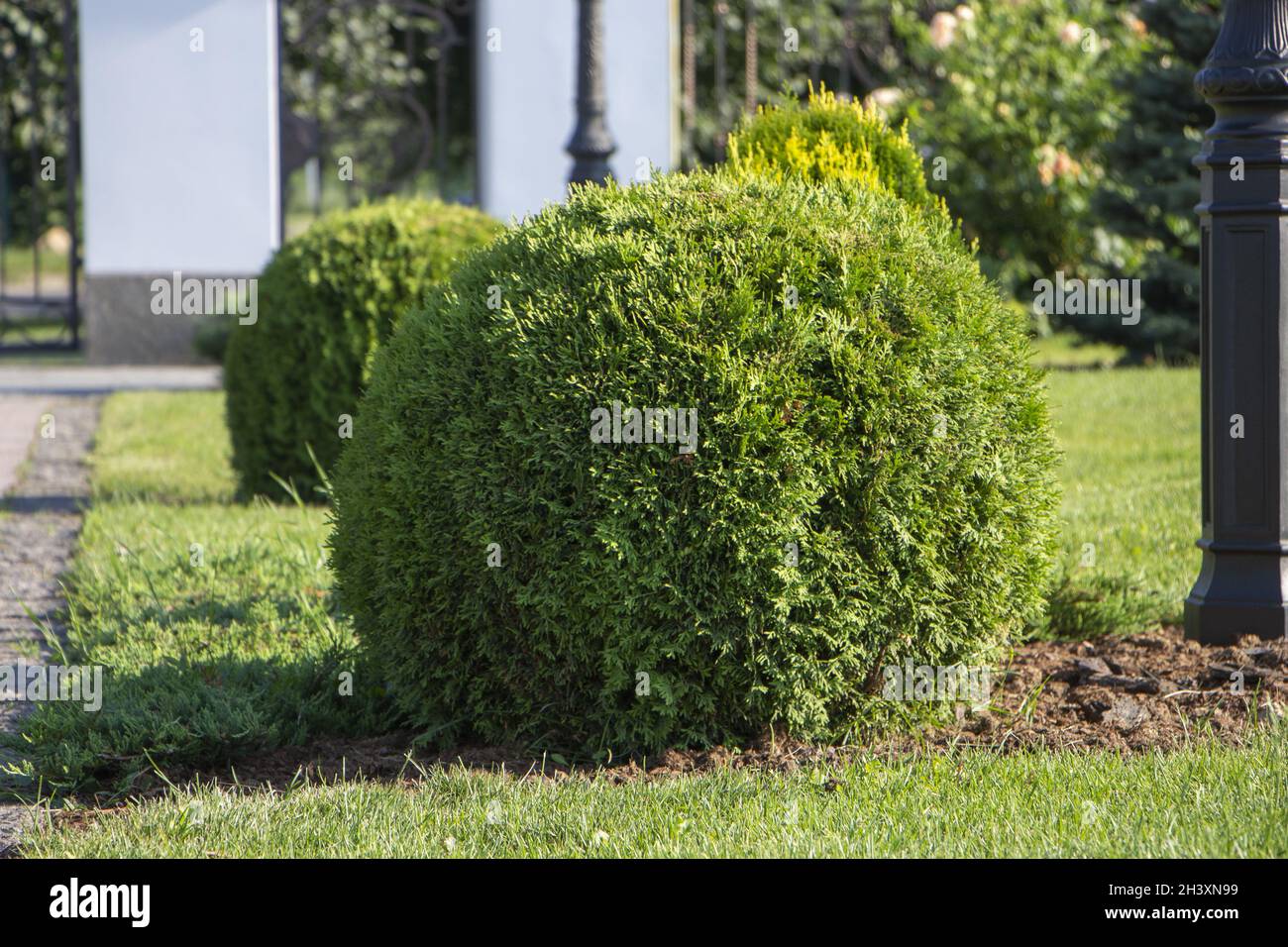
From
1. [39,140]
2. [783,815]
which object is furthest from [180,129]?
[783,815]

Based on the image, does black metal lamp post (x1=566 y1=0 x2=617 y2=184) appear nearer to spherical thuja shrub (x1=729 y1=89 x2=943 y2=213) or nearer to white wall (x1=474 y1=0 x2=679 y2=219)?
spherical thuja shrub (x1=729 y1=89 x2=943 y2=213)

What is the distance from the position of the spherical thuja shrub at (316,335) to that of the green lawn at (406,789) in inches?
37.0

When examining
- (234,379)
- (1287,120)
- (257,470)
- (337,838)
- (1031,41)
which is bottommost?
(337,838)

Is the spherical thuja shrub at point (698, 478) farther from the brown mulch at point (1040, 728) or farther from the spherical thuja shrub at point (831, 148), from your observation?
the spherical thuja shrub at point (831, 148)

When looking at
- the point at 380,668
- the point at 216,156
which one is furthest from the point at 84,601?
the point at 216,156

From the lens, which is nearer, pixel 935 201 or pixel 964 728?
pixel 964 728

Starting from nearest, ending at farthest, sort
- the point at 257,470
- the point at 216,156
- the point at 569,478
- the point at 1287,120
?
the point at 569,478, the point at 1287,120, the point at 257,470, the point at 216,156

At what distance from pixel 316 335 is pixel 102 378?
20.1 ft

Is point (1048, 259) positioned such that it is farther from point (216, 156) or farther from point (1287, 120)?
point (1287, 120)

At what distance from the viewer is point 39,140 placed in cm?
1598

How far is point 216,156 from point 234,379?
18.4ft

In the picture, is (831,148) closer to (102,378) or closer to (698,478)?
(698,478)

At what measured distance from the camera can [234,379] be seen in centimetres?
744

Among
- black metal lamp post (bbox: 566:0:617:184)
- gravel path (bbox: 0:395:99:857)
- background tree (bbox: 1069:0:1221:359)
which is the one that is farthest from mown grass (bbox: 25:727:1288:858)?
background tree (bbox: 1069:0:1221:359)
